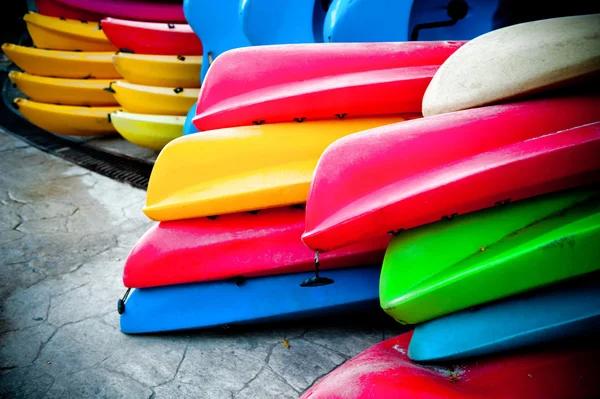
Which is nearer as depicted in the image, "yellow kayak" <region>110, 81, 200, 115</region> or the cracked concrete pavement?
the cracked concrete pavement

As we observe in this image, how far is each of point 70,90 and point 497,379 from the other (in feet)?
11.1

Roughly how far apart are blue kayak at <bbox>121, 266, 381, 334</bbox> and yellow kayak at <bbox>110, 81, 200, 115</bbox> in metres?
1.64

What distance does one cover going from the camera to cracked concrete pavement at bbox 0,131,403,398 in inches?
53.4

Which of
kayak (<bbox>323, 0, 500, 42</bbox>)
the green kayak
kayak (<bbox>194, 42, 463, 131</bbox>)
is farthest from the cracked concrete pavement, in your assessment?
kayak (<bbox>323, 0, 500, 42</bbox>)

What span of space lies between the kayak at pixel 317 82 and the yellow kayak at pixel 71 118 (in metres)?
2.15

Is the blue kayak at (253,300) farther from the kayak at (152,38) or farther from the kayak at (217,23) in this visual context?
the kayak at (152,38)

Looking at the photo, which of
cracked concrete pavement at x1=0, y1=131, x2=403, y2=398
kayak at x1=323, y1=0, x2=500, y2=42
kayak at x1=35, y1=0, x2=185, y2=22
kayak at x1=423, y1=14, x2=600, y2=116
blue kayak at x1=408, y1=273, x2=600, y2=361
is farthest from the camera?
kayak at x1=35, y1=0, x2=185, y2=22

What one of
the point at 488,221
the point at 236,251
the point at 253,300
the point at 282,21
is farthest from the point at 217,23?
the point at 488,221

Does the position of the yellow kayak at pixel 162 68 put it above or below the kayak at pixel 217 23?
below

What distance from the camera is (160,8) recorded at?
3.48 meters

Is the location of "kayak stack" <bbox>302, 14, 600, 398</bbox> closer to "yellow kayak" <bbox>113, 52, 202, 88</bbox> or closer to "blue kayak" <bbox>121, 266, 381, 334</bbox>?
"blue kayak" <bbox>121, 266, 381, 334</bbox>

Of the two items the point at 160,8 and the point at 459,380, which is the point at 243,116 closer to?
the point at 459,380

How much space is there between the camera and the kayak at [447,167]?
3.43 feet

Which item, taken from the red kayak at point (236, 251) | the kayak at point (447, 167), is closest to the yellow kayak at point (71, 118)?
the red kayak at point (236, 251)
